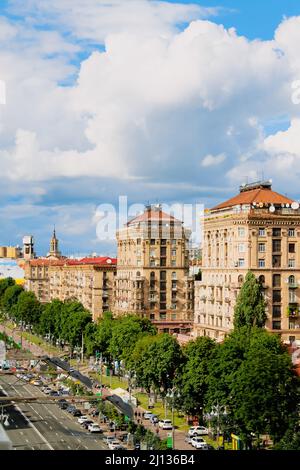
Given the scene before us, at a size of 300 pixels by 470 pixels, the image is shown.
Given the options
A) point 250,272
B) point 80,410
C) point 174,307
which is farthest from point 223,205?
point 80,410

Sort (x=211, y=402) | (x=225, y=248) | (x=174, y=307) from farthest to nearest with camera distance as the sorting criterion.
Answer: (x=174, y=307)
(x=225, y=248)
(x=211, y=402)

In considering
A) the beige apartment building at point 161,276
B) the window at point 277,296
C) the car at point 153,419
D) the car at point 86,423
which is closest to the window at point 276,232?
the window at point 277,296

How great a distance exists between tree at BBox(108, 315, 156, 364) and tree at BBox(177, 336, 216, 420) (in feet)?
79.0

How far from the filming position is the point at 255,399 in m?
63.9

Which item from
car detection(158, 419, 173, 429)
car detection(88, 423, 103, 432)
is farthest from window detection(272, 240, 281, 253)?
car detection(88, 423, 103, 432)

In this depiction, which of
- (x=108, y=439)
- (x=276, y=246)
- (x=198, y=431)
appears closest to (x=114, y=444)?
(x=108, y=439)

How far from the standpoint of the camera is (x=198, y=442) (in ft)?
233

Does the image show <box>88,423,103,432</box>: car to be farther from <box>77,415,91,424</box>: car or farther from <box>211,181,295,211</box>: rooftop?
<box>211,181,295,211</box>: rooftop

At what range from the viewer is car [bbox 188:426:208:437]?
76.1m

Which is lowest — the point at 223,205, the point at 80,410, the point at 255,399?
the point at 80,410

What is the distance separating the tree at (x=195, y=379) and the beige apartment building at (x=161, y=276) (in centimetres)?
5634

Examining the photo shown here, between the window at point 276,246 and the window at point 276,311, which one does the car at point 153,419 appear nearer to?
the window at point 276,311
